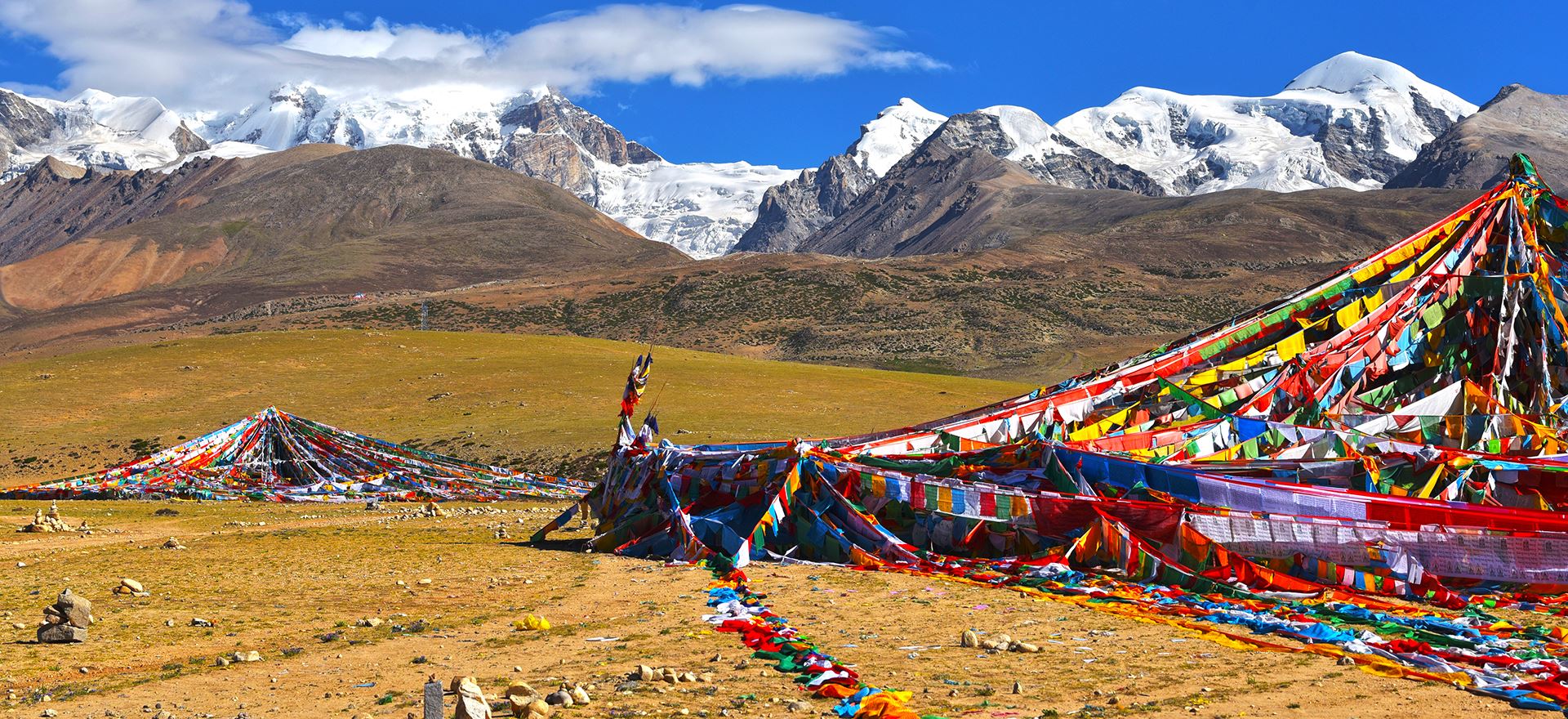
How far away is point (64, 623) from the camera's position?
11.5m

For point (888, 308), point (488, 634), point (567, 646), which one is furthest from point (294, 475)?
point (888, 308)

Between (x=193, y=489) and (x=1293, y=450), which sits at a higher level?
(x=1293, y=450)

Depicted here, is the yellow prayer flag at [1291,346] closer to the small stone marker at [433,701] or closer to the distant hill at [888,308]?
the small stone marker at [433,701]

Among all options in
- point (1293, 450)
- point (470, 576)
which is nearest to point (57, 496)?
point (470, 576)

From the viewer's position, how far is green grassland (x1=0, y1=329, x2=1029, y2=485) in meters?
40.0

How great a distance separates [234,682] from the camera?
9984 mm

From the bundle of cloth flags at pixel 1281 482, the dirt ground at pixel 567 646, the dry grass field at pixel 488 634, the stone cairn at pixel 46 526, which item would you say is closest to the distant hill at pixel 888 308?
the bundle of cloth flags at pixel 1281 482

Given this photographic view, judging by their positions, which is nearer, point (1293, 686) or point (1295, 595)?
point (1293, 686)

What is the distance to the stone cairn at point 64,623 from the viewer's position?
449 inches

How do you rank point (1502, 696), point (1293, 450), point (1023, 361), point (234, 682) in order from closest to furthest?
point (1502, 696)
point (234, 682)
point (1293, 450)
point (1023, 361)

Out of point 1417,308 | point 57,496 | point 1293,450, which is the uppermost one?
point 1417,308

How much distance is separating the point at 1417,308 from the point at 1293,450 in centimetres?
624

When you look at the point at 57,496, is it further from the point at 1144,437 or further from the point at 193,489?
the point at 1144,437

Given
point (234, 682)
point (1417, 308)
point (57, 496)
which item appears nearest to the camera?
point (234, 682)
